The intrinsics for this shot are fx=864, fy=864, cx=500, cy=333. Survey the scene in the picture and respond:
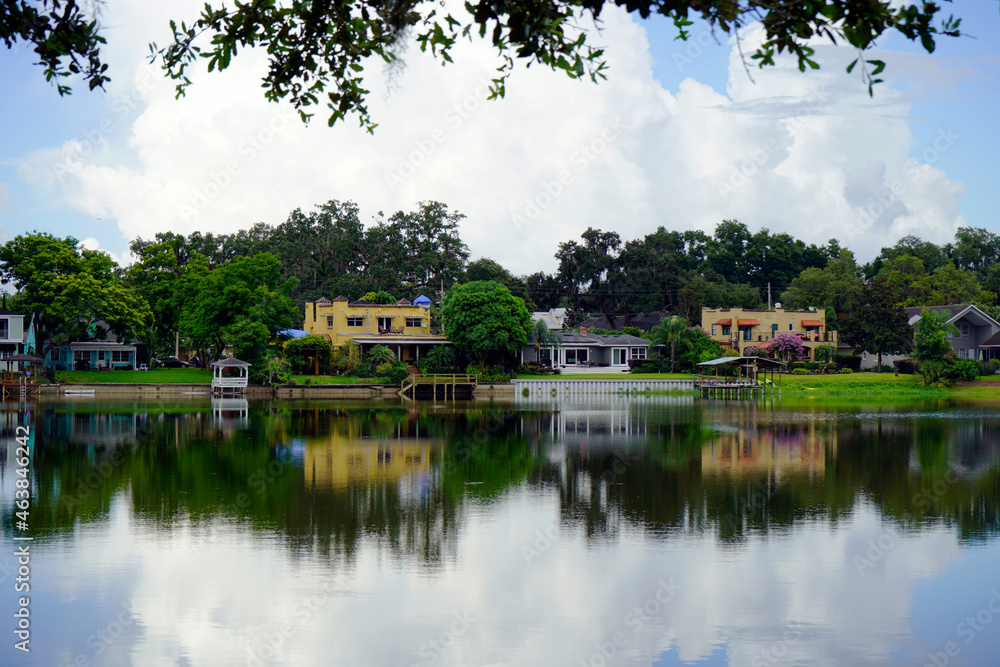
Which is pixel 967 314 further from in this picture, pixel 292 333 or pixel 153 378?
pixel 153 378

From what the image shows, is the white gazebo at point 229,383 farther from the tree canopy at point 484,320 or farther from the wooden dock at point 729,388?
the wooden dock at point 729,388

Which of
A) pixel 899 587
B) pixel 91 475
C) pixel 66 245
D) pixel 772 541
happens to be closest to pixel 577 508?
pixel 772 541

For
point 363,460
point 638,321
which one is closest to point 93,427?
point 363,460

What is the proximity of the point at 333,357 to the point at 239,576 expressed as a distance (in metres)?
50.1

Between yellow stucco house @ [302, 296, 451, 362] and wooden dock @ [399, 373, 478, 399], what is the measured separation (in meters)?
7.88

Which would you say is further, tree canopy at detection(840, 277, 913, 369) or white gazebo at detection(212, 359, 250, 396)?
tree canopy at detection(840, 277, 913, 369)

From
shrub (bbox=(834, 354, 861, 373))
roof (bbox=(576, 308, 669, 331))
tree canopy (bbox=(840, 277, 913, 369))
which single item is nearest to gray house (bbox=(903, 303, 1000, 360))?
tree canopy (bbox=(840, 277, 913, 369))

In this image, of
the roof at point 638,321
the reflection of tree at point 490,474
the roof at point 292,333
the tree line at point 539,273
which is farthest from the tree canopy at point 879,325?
the roof at point 292,333

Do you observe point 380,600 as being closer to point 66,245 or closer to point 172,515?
point 172,515

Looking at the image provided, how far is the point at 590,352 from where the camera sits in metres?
73.4

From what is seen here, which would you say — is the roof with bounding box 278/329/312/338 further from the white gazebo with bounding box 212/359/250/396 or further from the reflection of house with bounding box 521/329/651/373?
the reflection of house with bounding box 521/329/651/373

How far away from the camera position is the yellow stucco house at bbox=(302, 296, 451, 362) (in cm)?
6456

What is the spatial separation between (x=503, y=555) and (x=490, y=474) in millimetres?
→ 7755

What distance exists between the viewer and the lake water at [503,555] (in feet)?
32.1
